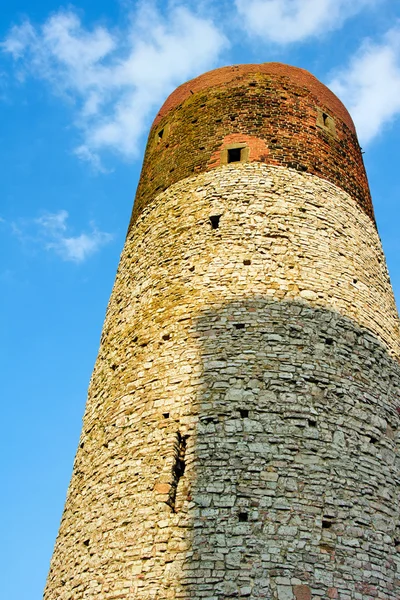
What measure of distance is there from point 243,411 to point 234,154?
4599 mm


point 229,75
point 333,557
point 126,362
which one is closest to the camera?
point 333,557

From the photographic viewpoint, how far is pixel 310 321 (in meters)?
8.68

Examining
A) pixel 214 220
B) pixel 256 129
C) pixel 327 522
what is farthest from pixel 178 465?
pixel 256 129

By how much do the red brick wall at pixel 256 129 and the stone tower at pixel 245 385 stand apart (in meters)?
0.05

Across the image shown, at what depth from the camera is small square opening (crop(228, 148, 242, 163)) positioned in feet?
34.7

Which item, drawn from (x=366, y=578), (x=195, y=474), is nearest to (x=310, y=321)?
(x=195, y=474)

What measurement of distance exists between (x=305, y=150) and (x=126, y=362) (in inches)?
178

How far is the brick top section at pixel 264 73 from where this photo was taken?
1203cm

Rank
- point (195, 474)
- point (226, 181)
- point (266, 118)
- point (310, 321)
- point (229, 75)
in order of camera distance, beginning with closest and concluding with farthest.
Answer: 1. point (195, 474)
2. point (310, 321)
3. point (226, 181)
4. point (266, 118)
5. point (229, 75)

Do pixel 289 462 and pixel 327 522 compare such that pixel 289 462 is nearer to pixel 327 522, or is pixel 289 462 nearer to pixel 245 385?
pixel 327 522

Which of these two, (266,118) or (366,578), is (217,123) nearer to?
(266,118)

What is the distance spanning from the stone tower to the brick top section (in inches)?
13.6

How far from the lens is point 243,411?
25.4ft

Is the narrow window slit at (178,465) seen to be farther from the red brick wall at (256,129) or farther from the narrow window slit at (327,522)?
the red brick wall at (256,129)
